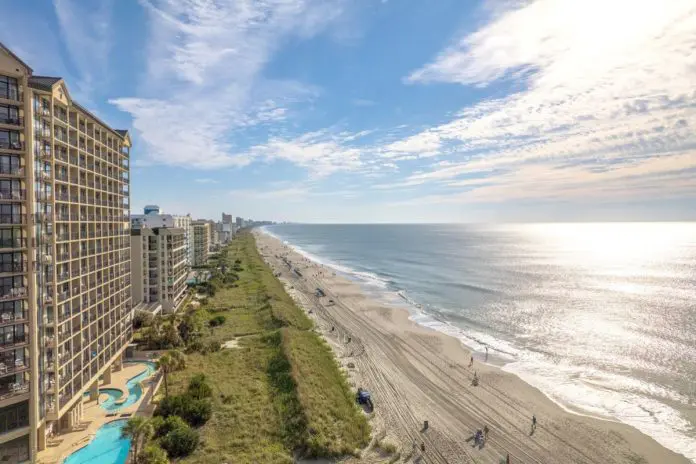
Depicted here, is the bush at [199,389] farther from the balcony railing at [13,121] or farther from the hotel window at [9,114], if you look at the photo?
the hotel window at [9,114]

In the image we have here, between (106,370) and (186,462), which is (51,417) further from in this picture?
(106,370)

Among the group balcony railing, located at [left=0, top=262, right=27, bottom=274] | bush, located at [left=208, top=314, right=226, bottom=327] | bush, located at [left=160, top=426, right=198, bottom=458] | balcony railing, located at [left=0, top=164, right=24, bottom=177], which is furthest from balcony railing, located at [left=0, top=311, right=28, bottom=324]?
bush, located at [left=208, top=314, right=226, bottom=327]

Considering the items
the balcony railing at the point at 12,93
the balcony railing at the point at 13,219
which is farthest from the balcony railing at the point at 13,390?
the balcony railing at the point at 12,93

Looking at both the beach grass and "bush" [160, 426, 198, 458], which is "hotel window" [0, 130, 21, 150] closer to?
"bush" [160, 426, 198, 458]

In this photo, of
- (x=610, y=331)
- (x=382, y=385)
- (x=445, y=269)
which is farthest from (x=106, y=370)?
(x=445, y=269)

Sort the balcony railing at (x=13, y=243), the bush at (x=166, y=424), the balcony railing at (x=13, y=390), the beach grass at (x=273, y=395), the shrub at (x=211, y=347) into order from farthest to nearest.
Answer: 1. the shrub at (x=211, y=347)
2. the bush at (x=166, y=424)
3. the beach grass at (x=273, y=395)
4. the balcony railing at (x=13, y=243)
5. the balcony railing at (x=13, y=390)

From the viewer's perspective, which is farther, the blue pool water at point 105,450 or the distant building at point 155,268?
the distant building at point 155,268
